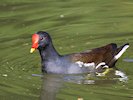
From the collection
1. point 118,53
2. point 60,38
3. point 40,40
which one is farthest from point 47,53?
point 60,38

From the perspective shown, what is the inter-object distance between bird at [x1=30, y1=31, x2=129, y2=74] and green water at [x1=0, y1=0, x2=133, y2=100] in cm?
20

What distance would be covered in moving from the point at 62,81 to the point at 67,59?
67cm

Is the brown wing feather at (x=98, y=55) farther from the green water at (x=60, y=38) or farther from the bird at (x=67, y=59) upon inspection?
the green water at (x=60, y=38)

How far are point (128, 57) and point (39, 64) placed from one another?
1.66 metres

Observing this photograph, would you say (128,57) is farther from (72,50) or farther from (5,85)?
(5,85)

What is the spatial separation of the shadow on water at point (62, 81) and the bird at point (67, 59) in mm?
152

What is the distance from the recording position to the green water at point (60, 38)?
9.63 meters

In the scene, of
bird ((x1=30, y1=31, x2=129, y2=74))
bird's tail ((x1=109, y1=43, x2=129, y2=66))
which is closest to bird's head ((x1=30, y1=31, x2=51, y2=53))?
bird ((x1=30, y1=31, x2=129, y2=74))

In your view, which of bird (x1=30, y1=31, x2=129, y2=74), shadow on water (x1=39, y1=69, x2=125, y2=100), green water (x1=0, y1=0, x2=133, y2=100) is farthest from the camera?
bird (x1=30, y1=31, x2=129, y2=74)

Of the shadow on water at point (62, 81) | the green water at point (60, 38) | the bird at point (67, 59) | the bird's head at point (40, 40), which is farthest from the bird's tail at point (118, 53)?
the bird's head at point (40, 40)

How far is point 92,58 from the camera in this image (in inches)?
428

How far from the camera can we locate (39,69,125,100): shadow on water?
9.74 meters

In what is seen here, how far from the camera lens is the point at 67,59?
35.4 ft

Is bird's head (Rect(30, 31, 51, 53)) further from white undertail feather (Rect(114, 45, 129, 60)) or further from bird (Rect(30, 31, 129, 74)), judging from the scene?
white undertail feather (Rect(114, 45, 129, 60))
